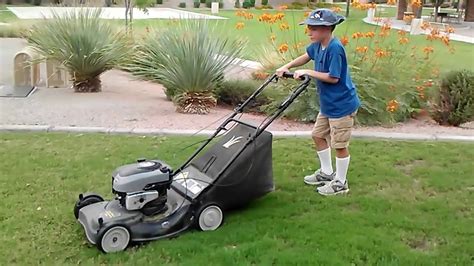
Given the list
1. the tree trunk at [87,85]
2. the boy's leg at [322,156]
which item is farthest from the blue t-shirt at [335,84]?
the tree trunk at [87,85]

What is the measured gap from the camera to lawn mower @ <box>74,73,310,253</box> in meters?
3.68

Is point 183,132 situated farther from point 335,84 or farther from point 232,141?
point 335,84

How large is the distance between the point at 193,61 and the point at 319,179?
3.30 m

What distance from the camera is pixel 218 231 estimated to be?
3.95m

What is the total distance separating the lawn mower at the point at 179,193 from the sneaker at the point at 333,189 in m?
0.57

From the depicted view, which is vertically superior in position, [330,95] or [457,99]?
[330,95]

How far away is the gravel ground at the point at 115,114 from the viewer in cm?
714

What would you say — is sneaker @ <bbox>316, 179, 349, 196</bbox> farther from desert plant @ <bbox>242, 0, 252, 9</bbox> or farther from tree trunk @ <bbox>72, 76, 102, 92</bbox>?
desert plant @ <bbox>242, 0, 252, 9</bbox>

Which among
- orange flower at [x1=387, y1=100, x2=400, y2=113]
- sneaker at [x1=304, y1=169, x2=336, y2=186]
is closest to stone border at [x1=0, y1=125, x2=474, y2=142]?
orange flower at [x1=387, y1=100, x2=400, y2=113]

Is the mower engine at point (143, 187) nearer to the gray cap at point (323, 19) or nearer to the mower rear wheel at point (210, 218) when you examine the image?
the mower rear wheel at point (210, 218)

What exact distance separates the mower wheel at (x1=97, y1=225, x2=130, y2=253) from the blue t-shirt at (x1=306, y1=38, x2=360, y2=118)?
1812 mm

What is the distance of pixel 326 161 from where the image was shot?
4.94 metres

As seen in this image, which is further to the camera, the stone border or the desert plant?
the desert plant

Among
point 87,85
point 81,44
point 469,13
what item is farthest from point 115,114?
point 469,13
